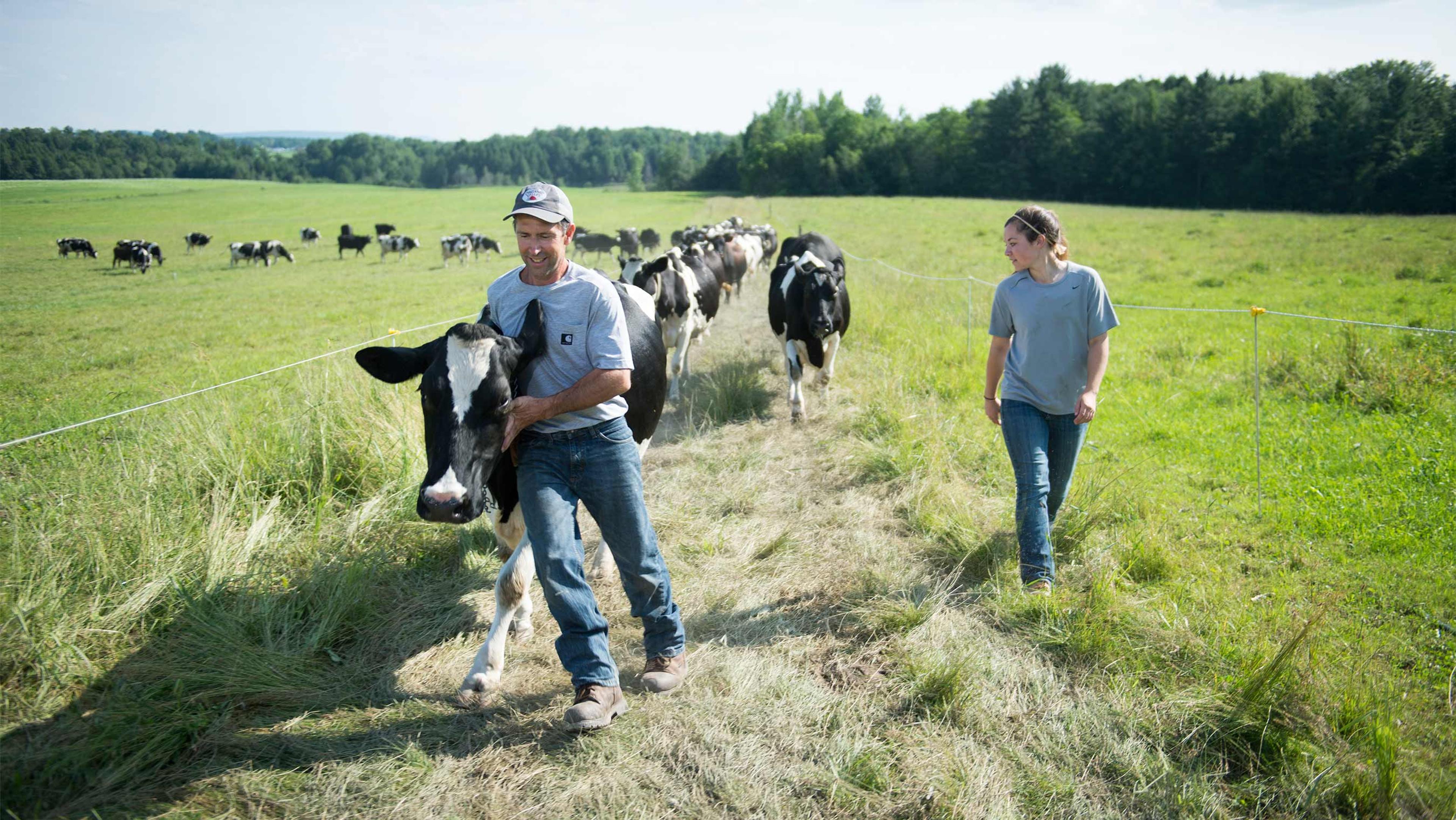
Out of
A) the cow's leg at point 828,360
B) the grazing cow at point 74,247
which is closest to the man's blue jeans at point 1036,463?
the cow's leg at point 828,360

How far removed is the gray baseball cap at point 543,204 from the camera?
2986mm

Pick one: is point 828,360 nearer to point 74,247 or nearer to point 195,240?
point 74,247

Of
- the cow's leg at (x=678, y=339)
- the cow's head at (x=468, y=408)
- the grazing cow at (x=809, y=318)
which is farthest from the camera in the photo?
the cow's leg at (x=678, y=339)

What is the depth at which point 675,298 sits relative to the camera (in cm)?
938

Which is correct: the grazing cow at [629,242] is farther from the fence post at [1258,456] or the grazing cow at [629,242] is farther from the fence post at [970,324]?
the fence post at [1258,456]

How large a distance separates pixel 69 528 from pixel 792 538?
3.78m

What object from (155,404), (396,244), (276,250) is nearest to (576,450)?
(155,404)

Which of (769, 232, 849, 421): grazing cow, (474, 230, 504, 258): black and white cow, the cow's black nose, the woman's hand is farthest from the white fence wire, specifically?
(474, 230, 504, 258): black and white cow

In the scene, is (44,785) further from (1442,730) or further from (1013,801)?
(1442,730)

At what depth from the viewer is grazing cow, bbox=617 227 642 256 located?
103 feet

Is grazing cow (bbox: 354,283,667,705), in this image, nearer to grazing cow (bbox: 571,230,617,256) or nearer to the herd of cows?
the herd of cows

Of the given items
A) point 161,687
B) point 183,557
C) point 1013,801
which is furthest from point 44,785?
point 1013,801

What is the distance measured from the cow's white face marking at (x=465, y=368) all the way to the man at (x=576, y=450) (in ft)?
0.55

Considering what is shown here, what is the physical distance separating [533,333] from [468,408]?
392mm
